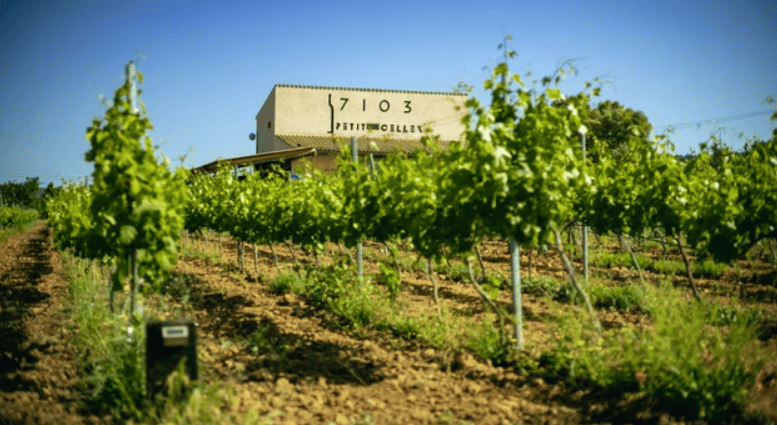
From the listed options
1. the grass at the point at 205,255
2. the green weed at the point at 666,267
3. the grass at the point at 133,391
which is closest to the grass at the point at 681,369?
the grass at the point at 133,391

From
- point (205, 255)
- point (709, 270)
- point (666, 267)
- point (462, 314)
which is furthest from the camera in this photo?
point (205, 255)

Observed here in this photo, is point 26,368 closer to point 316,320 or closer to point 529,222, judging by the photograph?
point 316,320

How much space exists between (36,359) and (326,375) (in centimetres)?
289

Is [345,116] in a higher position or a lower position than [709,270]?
higher

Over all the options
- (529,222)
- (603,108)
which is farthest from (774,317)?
(603,108)

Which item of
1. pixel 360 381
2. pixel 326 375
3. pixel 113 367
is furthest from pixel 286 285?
pixel 113 367

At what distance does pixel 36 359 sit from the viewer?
16.1ft

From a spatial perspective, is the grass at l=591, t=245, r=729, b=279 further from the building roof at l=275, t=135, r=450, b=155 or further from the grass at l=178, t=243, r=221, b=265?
the building roof at l=275, t=135, r=450, b=155

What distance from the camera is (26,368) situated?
462cm

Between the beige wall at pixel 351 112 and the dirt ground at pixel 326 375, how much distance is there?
21.4 metres

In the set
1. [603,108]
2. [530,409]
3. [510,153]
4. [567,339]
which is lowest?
[530,409]

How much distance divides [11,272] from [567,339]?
41.9 ft

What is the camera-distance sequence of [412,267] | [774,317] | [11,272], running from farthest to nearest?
1. [11,272]
2. [412,267]
3. [774,317]

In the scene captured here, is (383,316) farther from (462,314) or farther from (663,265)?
(663,265)
